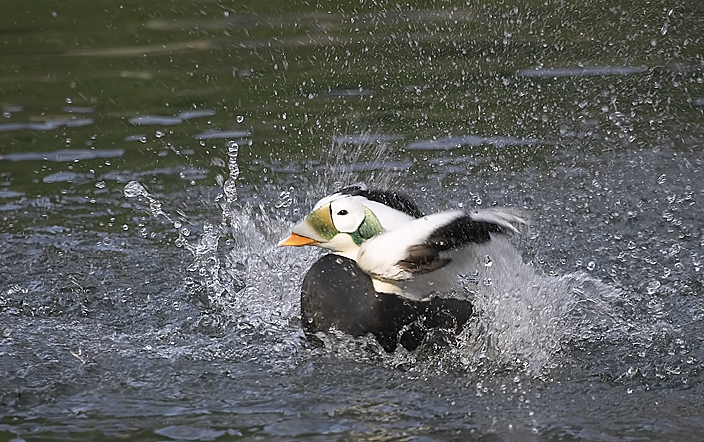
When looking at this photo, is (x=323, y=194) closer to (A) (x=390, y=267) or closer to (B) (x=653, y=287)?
(B) (x=653, y=287)

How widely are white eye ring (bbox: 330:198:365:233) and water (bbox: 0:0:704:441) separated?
1.53ft

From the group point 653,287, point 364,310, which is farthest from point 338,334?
point 653,287

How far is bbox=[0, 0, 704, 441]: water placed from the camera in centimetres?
433

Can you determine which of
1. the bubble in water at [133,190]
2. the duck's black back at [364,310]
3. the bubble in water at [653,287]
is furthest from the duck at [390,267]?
the bubble in water at [133,190]

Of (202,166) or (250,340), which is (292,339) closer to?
(250,340)

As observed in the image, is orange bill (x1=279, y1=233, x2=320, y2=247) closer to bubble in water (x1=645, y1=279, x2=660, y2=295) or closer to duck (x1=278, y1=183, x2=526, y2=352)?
duck (x1=278, y1=183, x2=526, y2=352)

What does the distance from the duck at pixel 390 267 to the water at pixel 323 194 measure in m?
0.10

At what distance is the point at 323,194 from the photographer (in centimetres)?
686

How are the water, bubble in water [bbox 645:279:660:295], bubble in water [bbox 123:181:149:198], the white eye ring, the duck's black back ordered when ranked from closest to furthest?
the water
the duck's black back
the white eye ring
bubble in water [bbox 645:279:660:295]
bubble in water [bbox 123:181:149:198]

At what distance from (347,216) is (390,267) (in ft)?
1.36

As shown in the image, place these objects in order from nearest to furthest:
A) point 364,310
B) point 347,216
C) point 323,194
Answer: point 364,310, point 347,216, point 323,194

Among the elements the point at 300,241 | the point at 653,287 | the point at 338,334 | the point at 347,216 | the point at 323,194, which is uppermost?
the point at 323,194

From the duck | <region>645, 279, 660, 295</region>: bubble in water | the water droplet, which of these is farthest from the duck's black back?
<region>645, 279, 660, 295</region>: bubble in water

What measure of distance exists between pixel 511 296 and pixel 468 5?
5.87 meters
